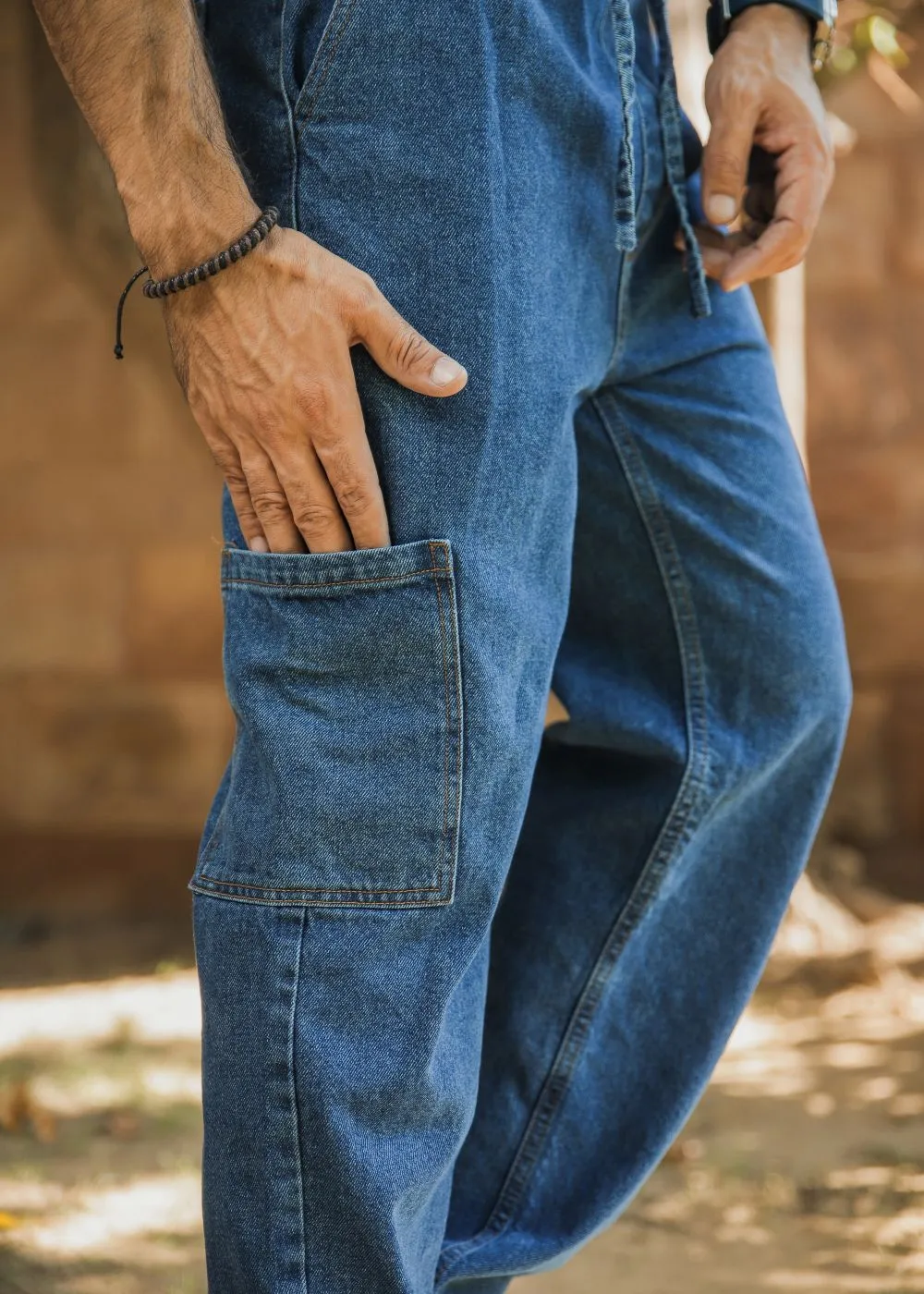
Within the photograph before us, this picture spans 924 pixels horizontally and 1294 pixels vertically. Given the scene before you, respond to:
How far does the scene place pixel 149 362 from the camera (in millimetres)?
3443

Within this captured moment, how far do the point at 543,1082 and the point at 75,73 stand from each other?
100 centimetres

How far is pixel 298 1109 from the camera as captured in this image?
1042mm

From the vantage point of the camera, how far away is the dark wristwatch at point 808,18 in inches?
56.2

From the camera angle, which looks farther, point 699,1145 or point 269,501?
point 699,1145

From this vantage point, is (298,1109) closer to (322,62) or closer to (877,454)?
(322,62)

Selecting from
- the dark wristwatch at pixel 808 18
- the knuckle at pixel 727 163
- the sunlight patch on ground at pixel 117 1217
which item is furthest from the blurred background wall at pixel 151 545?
the knuckle at pixel 727 163

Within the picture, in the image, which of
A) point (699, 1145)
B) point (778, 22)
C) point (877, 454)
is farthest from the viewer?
point (877, 454)

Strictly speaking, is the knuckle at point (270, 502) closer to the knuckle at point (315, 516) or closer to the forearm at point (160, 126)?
the knuckle at point (315, 516)

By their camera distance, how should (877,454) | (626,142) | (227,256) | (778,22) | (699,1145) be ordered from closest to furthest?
(227,256), (626,142), (778,22), (699,1145), (877,454)

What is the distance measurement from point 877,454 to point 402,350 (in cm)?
285

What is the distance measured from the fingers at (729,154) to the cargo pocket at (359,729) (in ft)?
1.73

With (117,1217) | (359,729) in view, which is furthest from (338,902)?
(117,1217)

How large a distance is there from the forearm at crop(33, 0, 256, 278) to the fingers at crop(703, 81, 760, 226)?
519 mm

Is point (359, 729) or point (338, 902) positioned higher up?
point (359, 729)
